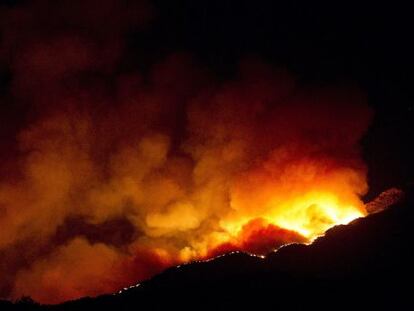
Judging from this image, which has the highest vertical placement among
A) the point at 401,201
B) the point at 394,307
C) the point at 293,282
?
the point at 401,201

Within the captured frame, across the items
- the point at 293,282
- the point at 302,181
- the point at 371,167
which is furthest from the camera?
the point at 371,167

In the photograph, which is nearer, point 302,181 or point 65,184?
point 302,181

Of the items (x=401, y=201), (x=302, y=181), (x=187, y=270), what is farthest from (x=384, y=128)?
(x=187, y=270)

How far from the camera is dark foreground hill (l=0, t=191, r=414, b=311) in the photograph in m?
16.2

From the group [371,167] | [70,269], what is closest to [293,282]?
[371,167]

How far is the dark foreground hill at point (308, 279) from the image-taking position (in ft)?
53.1

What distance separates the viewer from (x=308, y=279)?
1714 centimetres

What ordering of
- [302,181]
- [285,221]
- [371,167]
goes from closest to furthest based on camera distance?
[285,221] < [302,181] < [371,167]

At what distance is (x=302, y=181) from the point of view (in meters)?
31.1

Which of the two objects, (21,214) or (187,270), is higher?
(21,214)

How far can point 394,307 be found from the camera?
50.7 ft

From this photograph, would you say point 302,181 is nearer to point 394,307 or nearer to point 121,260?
point 121,260

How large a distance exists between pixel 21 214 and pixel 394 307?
28653 millimetres

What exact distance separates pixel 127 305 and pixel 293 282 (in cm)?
528
